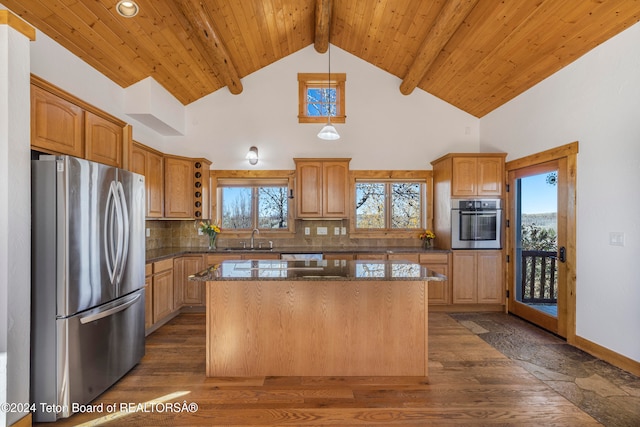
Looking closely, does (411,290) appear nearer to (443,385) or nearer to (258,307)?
(443,385)

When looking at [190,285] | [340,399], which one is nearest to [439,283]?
[340,399]

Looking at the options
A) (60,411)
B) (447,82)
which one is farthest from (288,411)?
(447,82)

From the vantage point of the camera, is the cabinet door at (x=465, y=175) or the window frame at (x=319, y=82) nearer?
the cabinet door at (x=465, y=175)

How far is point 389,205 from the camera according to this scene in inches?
199

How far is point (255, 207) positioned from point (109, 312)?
9.54 feet

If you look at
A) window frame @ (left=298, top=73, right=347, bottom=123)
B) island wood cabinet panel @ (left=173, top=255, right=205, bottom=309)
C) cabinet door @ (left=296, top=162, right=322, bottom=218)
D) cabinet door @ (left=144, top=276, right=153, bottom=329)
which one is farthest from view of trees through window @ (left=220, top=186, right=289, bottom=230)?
cabinet door @ (left=144, top=276, right=153, bottom=329)

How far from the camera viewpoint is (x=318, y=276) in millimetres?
2363

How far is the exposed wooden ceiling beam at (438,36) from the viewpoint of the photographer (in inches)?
120

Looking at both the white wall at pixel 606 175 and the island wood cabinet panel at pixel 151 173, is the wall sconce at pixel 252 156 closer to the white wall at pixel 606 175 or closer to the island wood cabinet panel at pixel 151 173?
the island wood cabinet panel at pixel 151 173

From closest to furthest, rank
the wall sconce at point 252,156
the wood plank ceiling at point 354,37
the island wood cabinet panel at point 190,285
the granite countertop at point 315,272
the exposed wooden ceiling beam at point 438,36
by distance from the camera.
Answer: the granite countertop at point 315,272 < the wood plank ceiling at point 354,37 < the exposed wooden ceiling beam at point 438,36 < the island wood cabinet panel at point 190,285 < the wall sconce at point 252,156

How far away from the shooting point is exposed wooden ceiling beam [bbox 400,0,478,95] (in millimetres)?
3057

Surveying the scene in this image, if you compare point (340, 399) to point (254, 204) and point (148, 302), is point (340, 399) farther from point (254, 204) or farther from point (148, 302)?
point (254, 204)

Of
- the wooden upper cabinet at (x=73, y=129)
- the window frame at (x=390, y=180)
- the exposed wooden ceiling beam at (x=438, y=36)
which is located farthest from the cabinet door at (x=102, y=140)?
the exposed wooden ceiling beam at (x=438, y=36)

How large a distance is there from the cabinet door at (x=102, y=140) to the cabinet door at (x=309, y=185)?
7.56 feet
